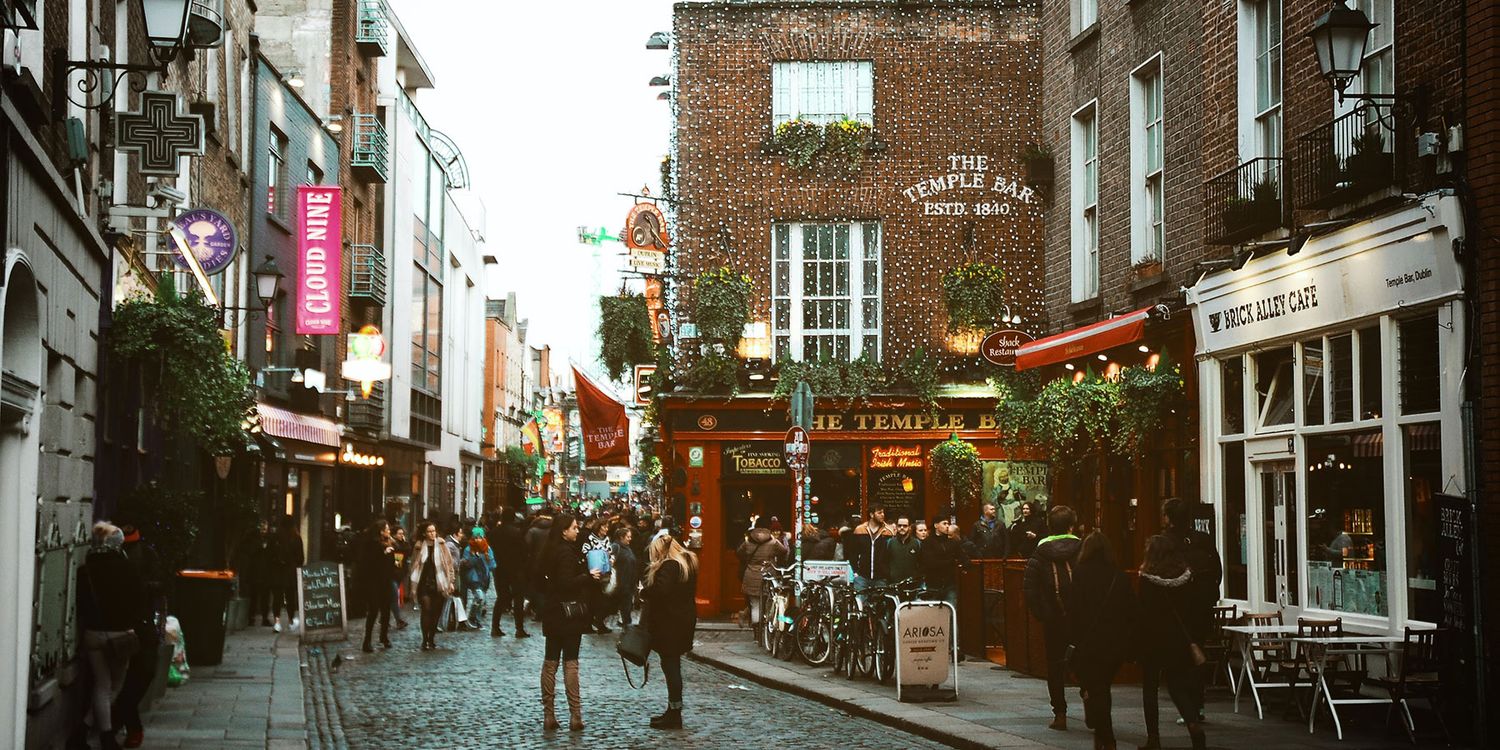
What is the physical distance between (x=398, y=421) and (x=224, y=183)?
57.9 feet

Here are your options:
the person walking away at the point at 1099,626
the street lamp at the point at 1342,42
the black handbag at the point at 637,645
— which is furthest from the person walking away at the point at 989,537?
the street lamp at the point at 1342,42

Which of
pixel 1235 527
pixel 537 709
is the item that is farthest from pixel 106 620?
pixel 1235 527

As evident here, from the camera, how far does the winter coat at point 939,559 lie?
1988 cm

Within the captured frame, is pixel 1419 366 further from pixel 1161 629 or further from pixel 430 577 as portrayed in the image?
pixel 430 577

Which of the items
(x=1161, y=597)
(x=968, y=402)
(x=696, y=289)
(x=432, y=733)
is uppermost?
(x=696, y=289)

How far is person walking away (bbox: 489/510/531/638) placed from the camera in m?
24.8

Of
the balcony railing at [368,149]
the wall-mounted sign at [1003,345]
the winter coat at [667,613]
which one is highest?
the balcony railing at [368,149]

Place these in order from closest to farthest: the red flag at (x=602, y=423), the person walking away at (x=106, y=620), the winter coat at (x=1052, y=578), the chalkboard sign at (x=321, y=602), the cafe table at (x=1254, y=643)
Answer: the person walking away at (x=106, y=620)
the winter coat at (x=1052, y=578)
the cafe table at (x=1254, y=643)
the chalkboard sign at (x=321, y=602)
the red flag at (x=602, y=423)

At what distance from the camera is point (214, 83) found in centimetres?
2622

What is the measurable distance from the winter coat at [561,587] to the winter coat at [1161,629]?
4.66 meters

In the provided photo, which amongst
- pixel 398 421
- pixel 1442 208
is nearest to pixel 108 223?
pixel 1442 208

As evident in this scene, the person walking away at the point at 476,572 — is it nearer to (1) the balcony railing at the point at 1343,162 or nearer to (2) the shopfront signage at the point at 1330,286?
(2) the shopfront signage at the point at 1330,286

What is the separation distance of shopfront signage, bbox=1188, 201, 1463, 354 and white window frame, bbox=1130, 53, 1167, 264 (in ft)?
5.25

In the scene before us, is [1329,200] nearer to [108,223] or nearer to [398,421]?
[108,223]
